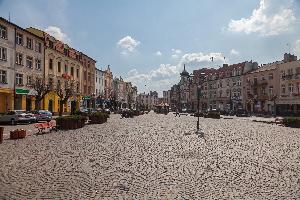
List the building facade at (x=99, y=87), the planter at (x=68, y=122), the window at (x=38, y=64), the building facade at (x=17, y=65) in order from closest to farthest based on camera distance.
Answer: the planter at (x=68, y=122), the building facade at (x=17, y=65), the window at (x=38, y=64), the building facade at (x=99, y=87)

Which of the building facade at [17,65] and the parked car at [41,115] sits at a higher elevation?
the building facade at [17,65]

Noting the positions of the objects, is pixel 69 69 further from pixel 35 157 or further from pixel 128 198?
pixel 128 198

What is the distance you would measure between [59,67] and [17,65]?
43.0 feet

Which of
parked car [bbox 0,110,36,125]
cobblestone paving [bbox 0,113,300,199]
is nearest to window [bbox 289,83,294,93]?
parked car [bbox 0,110,36,125]

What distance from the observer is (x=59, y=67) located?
51781 millimetres

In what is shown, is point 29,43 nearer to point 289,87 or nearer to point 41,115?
point 41,115

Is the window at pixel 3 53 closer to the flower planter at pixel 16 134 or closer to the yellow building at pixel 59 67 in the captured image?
the yellow building at pixel 59 67

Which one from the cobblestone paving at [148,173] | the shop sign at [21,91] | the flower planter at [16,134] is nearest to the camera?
the cobblestone paving at [148,173]

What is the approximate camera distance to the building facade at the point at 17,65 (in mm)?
36312

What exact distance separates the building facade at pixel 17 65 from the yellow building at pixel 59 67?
2.54 m

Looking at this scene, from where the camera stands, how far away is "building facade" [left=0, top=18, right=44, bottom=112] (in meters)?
36.3

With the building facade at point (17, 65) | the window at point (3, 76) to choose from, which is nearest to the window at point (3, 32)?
the building facade at point (17, 65)

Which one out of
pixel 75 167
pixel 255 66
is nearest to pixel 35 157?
pixel 75 167

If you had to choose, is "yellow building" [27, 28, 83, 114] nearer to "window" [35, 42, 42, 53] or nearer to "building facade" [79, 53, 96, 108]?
"window" [35, 42, 42, 53]
